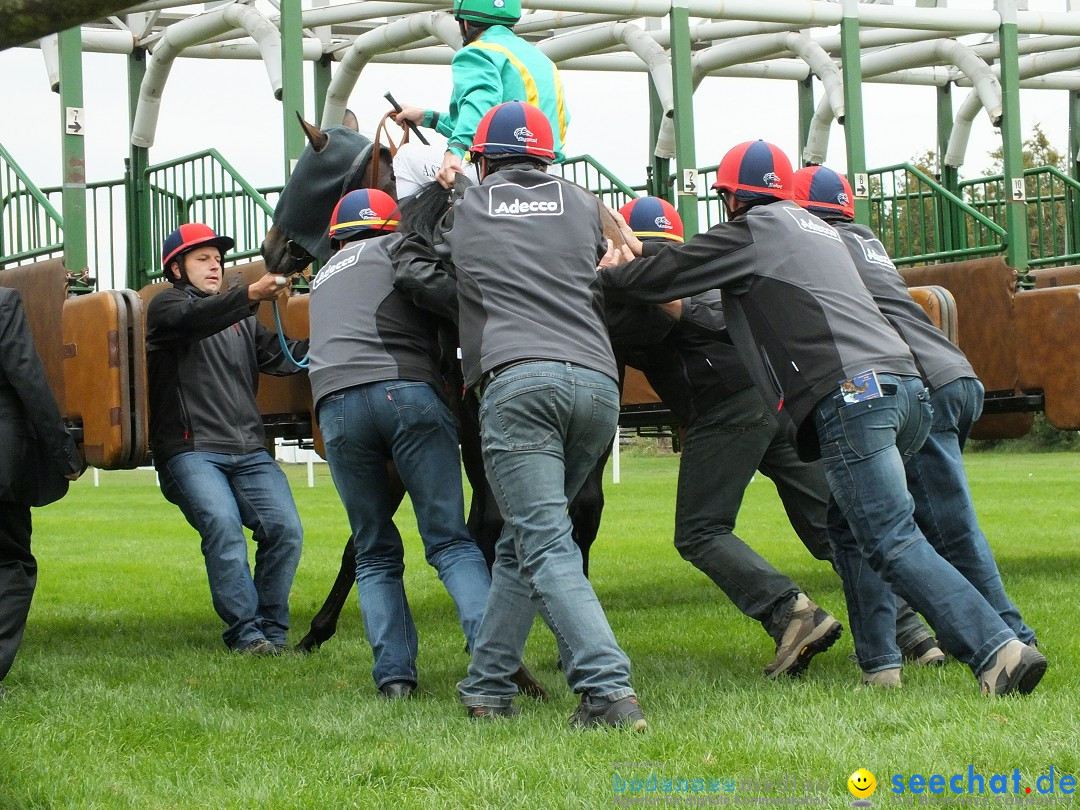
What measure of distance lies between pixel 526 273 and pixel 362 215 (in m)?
1.17

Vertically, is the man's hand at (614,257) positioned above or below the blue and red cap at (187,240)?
below

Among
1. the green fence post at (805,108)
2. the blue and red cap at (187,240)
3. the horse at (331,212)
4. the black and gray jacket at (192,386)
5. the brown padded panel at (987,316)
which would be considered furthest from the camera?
the green fence post at (805,108)

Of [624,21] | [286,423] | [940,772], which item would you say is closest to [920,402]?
[940,772]

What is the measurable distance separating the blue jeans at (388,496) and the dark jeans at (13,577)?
1253mm

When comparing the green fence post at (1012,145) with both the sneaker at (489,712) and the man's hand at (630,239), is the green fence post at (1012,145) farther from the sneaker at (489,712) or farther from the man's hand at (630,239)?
the sneaker at (489,712)

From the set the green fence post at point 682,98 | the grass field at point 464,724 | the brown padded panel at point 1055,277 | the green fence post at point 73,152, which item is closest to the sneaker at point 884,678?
the grass field at point 464,724

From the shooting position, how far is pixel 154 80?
9.34 metres

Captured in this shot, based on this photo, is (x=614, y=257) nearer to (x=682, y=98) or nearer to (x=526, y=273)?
(x=526, y=273)

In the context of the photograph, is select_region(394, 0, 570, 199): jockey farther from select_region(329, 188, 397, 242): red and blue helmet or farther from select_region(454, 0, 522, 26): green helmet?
select_region(329, 188, 397, 242): red and blue helmet

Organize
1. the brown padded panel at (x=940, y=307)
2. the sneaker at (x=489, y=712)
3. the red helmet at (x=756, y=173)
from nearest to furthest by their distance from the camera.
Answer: the sneaker at (x=489, y=712) → the red helmet at (x=756, y=173) → the brown padded panel at (x=940, y=307)

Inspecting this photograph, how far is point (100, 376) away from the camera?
6.30m

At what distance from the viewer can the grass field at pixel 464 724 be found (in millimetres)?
3623

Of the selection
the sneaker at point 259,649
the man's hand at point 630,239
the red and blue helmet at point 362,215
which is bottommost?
the sneaker at point 259,649

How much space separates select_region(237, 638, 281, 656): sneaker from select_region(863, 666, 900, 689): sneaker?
9.24ft
